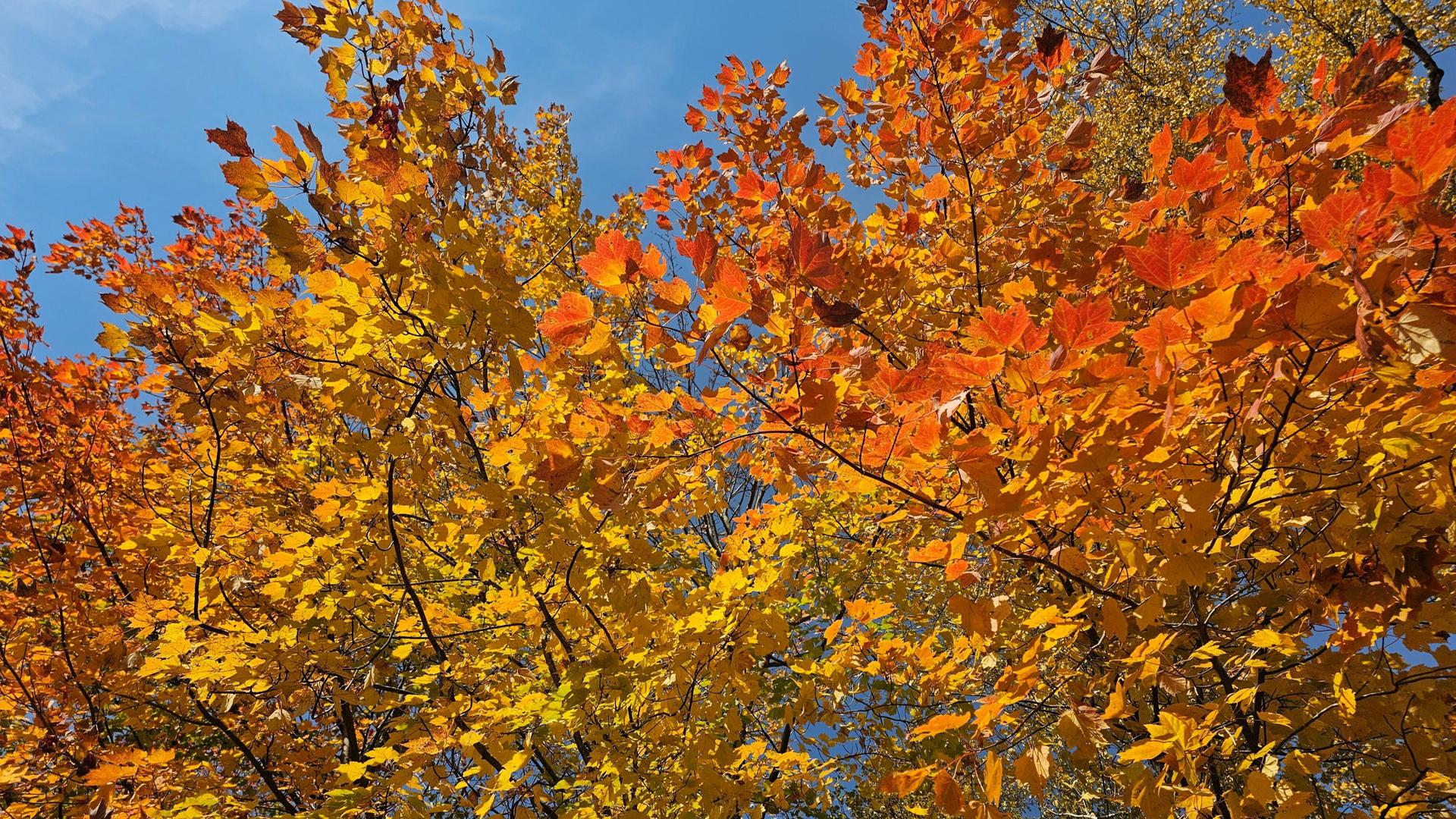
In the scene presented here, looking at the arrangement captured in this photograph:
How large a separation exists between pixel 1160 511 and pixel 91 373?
7.17 m

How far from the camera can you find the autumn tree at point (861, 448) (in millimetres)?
1091

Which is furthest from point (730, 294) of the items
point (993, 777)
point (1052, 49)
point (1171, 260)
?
point (1052, 49)

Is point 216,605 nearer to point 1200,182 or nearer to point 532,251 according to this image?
point 532,251

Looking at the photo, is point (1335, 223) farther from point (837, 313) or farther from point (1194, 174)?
point (837, 313)

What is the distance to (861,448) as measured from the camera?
126cm

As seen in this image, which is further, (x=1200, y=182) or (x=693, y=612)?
(x=693, y=612)

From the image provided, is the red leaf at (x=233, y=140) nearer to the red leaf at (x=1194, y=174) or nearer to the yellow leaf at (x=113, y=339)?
the yellow leaf at (x=113, y=339)

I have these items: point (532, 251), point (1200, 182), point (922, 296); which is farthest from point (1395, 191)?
point (532, 251)

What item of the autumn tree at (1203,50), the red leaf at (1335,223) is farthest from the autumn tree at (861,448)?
the autumn tree at (1203,50)

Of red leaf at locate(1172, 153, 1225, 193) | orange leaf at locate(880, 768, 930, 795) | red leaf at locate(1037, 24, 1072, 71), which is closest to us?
orange leaf at locate(880, 768, 930, 795)

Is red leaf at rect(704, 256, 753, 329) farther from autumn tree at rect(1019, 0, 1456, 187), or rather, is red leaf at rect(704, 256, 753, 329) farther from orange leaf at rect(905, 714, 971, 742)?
autumn tree at rect(1019, 0, 1456, 187)

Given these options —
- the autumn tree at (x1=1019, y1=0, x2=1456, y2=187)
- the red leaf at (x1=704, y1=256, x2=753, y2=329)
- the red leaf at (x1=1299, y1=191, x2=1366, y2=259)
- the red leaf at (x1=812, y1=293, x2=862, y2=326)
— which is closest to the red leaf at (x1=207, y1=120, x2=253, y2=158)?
the red leaf at (x1=704, y1=256, x2=753, y2=329)

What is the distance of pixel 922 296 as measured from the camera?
10.4 feet

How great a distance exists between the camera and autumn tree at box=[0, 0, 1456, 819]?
1091mm
